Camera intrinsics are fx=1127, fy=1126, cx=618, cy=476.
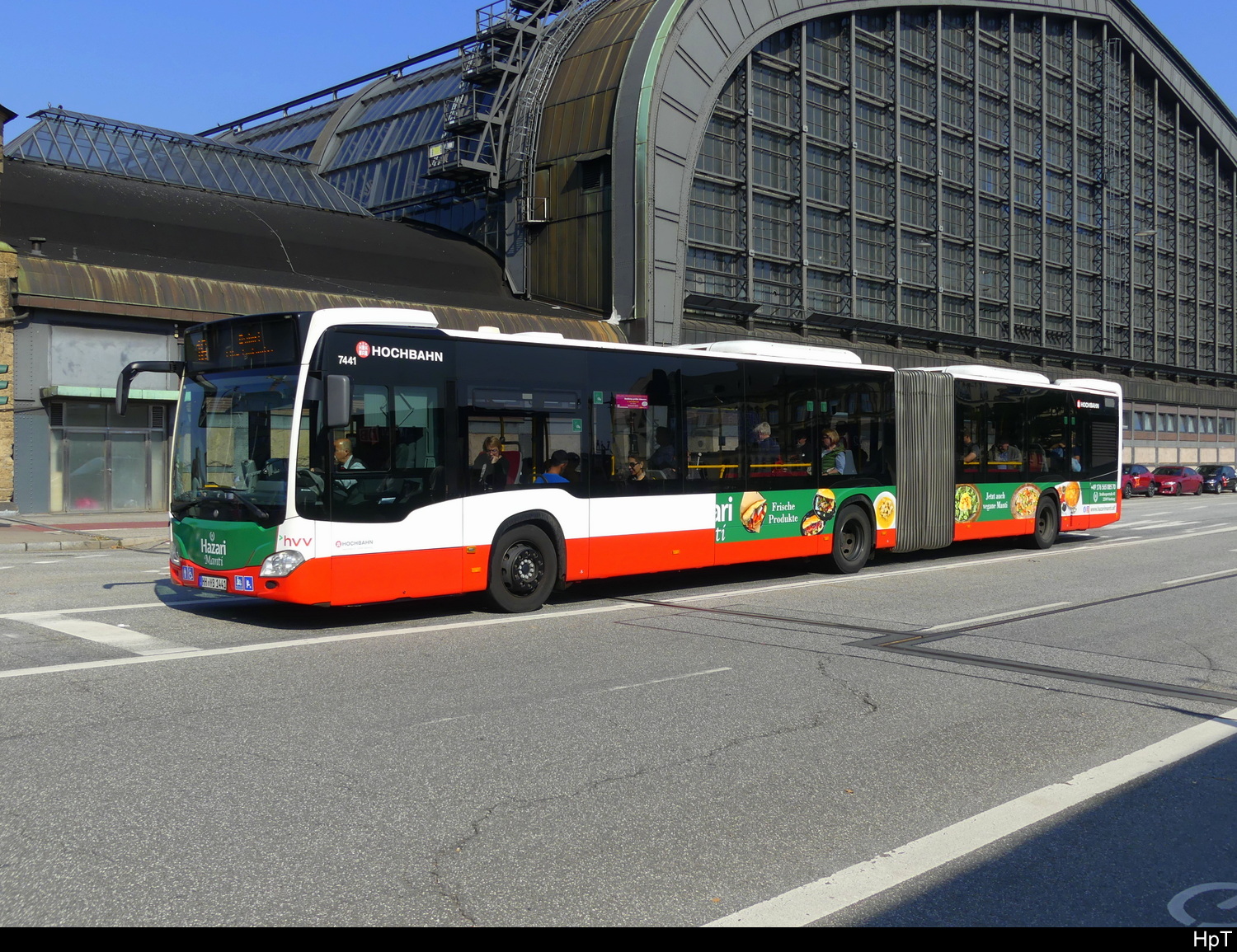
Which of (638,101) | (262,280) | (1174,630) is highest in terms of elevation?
(638,101)

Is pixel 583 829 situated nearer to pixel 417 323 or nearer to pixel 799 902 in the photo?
pixel 799 902

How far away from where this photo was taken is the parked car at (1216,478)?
187 feet

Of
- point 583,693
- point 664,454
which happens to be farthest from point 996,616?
point 583,693

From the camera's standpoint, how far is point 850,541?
1705cm

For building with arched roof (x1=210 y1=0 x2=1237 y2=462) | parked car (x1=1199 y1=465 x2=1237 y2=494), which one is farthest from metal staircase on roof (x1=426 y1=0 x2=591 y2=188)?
parked car (x1=1199 y1=465 x2=1237 y2=494)

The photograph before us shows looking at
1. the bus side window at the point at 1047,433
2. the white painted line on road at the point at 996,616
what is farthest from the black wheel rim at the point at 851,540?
the bus side window at the point at 1047,433

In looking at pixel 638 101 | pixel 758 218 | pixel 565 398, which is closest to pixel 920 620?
pixel 565 398

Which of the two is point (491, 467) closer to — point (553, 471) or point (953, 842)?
point (553, 471)

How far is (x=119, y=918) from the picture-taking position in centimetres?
398

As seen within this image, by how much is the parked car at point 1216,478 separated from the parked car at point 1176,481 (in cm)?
345

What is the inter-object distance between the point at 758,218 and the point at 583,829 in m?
40.0

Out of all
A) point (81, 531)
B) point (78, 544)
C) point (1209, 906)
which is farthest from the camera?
point (81, 531)

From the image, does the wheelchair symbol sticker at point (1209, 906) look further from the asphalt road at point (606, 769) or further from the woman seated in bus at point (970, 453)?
the woman seated in bus at point (970, 453)

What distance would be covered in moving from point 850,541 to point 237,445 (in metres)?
9.57
